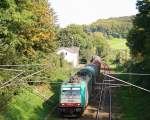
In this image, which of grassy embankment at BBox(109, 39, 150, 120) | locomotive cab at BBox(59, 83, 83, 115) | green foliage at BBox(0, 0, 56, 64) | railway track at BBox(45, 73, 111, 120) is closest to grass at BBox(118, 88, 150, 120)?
grassy embankment at BBox(109, 39, 150, 120)

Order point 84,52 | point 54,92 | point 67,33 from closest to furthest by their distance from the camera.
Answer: point 54,92
point 84,52
point 67,33

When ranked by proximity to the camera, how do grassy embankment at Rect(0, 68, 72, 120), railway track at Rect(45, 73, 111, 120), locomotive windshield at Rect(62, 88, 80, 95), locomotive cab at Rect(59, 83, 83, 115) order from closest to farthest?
grassy embankment at Rect(0, 68, 72, 120) < locomotive cab at Rect(59, 83, 83, 115) < locomotive windshield at Rect(62, 88, 80, 95) < railway track at Rect(45, 73, 111, 120)

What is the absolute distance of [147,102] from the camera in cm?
4491

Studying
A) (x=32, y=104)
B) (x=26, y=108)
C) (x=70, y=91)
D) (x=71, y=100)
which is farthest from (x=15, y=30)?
(x=71, y=100)

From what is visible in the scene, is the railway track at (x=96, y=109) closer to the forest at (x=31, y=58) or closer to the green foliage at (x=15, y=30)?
the forest at (x=31, y=58)

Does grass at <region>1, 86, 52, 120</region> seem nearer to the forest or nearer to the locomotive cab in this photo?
the forest

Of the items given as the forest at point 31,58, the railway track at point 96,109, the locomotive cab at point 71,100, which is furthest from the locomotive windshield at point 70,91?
the railway track at point 96,109

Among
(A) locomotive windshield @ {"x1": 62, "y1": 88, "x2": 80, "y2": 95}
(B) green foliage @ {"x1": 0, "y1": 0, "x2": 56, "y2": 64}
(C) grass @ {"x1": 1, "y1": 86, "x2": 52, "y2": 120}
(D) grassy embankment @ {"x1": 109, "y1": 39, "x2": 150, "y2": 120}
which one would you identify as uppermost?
(B) green foliage @ {"x1": 0, "y1": 0, "x2": 56, "y2": 64}

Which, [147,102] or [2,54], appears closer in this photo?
[2,54]

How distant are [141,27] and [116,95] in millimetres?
9173

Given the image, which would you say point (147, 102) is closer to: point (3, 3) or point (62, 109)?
point (62, 109)

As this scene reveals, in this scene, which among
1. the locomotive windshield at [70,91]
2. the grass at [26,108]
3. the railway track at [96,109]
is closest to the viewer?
the grass at [26,108]

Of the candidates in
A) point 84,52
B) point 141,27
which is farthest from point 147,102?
point 84,52

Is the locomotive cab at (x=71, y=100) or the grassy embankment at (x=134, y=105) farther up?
the locomotive cab at (x=71, y=100)
